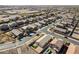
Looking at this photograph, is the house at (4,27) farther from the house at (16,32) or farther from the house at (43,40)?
the house at (43,40)

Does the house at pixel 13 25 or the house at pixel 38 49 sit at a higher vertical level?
the house at pixel 13 25

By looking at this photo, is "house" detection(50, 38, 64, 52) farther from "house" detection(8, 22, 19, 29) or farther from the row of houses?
"house" detection(8, 22, 19, 29)

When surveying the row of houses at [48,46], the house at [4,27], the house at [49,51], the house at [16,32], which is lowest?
the house at [49,51]

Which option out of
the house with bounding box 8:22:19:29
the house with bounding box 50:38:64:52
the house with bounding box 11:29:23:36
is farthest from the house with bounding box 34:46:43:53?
the house with bounding box 8:22:19:29

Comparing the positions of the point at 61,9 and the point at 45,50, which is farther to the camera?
the point at 61,9

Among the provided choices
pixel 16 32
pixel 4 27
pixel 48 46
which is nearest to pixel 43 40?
pixel 48 46

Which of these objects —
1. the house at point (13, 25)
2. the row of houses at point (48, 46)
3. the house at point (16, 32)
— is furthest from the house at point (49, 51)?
the house at point (13, 25)
